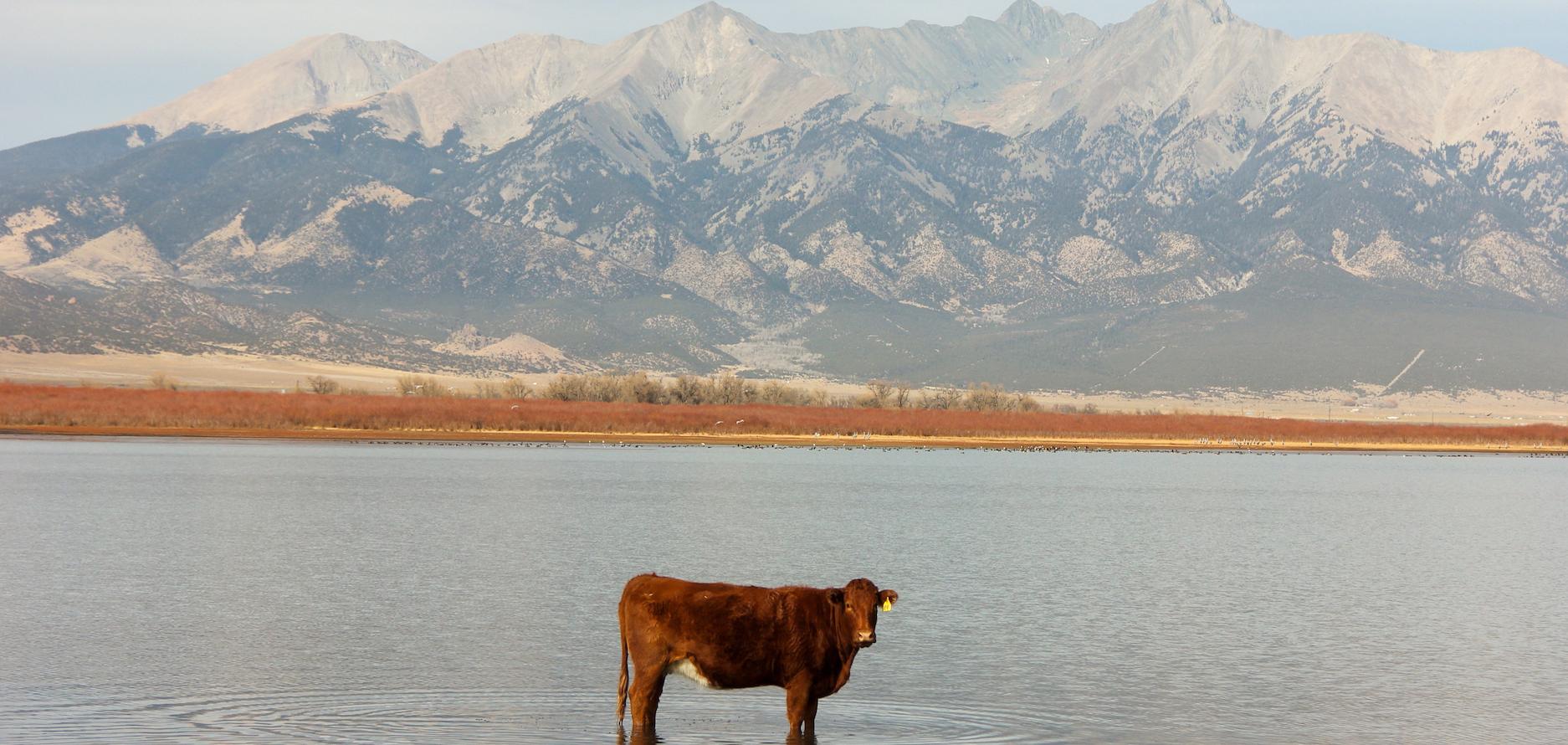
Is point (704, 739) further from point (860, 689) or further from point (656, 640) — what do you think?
point (860, 689)

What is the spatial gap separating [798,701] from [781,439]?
121465 millimetres

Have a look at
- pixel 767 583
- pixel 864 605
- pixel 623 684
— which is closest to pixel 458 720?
pixel 623 684

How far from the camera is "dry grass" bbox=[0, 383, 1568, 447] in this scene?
133875 millimetres

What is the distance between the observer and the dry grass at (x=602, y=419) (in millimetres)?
133875

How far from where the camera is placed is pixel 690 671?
20609 millimetres

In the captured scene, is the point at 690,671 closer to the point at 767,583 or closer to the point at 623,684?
the point at 623,684

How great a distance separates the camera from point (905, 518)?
61.0m

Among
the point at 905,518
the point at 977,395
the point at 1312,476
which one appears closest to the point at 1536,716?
the point at 905,518

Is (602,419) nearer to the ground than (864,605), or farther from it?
farther from it

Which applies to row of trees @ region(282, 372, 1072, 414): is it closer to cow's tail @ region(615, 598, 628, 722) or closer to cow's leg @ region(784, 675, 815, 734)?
cow's tail @ region(615, 598, 628, 722)

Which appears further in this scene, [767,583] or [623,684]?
[767,583]

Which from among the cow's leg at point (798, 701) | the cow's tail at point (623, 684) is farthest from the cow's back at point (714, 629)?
the cow's tail at point (623, 684)

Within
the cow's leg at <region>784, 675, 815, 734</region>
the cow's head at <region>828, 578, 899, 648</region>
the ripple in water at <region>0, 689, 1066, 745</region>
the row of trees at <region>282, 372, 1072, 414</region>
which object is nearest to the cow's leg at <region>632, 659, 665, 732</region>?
the ripple in water at <region>0, 689, 1066, 745</region>

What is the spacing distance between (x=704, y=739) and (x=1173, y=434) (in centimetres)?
14932
